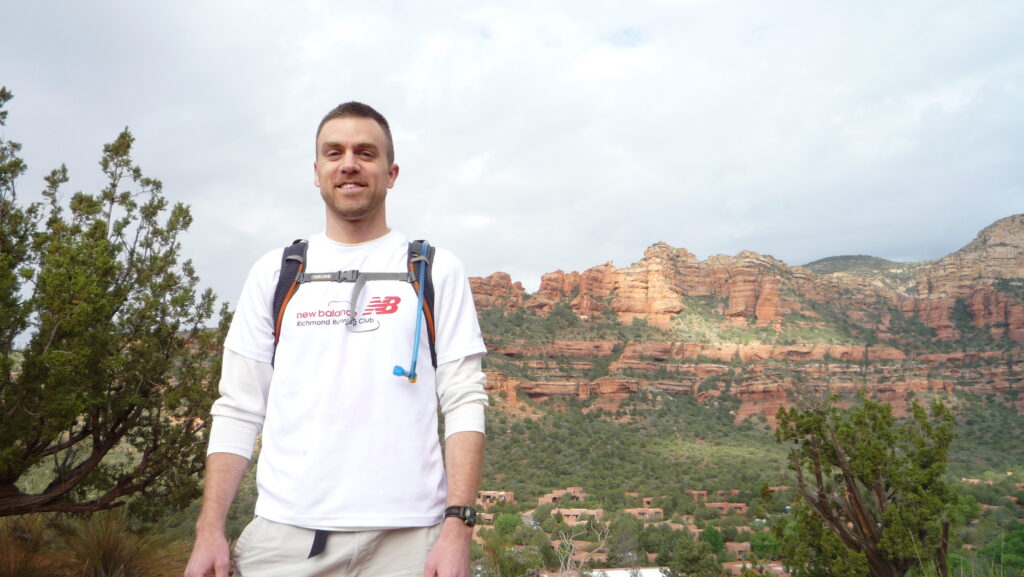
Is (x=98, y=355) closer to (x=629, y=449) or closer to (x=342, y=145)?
(x=342, y=145)

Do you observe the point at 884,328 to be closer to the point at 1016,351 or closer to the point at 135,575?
the point at 1016,351

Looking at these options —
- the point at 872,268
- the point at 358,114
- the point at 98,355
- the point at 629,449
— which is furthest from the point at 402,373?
the point at 872,268

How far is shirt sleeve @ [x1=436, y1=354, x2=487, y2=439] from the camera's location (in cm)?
191

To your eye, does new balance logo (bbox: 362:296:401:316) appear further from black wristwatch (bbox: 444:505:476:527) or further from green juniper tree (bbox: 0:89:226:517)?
green juniper tree (bbox: 0:89:226:517)

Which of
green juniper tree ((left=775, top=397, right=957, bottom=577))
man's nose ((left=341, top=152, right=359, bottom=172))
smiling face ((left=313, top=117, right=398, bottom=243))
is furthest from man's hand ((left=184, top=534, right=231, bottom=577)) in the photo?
green juniper tree ((left=775, top=397, right=957, bottom=577))

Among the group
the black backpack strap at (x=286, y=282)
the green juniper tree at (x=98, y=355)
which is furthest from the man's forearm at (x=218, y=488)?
the green juniper tree at (x=98, y=355)

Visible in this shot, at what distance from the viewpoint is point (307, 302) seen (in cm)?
200

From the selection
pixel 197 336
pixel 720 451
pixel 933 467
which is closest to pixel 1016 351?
pixel 720 451

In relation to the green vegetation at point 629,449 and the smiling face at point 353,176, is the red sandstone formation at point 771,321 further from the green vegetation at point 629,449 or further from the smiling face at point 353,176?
the smiling face at point 353,176

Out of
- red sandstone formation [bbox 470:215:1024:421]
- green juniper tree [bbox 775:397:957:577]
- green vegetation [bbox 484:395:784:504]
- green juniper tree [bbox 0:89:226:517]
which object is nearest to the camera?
green juniper tree [bbox 0:89:226:517]

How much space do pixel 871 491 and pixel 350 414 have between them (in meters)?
12.6

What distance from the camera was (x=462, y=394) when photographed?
6.35ft

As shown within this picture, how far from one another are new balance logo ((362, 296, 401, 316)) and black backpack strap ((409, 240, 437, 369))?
77mm

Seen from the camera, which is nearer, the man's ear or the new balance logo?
the new balance logo
